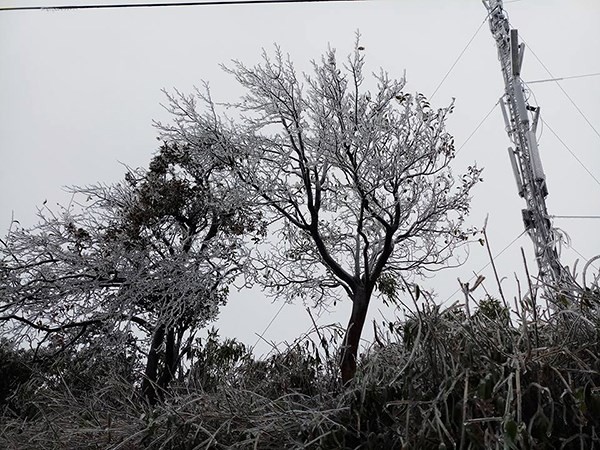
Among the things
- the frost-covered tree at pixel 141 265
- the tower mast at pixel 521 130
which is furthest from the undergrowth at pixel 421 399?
the tower mast at pixel 521 130

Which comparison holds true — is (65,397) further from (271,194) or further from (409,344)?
(271,194)

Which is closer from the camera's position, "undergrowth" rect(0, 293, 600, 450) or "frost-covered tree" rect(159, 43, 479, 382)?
"undergrowth" rect(0, 293, 600, 450)

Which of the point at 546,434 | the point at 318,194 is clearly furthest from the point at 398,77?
the point at 546,434

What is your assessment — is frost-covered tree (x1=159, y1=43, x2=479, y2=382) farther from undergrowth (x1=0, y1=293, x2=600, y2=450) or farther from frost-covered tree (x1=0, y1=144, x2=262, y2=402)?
undergrowth (x1=0, y1=293, x2=600, y2=450)

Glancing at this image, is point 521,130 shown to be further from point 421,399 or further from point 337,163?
point 421,399

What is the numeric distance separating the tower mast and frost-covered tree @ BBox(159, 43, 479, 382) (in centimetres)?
76

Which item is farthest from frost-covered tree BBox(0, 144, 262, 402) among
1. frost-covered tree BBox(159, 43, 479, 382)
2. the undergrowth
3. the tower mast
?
the undergrowth

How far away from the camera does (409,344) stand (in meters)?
2.48

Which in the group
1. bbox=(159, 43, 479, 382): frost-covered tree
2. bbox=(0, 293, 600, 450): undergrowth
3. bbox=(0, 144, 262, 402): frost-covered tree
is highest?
bbox=(159, 43, 479, 382): frost-covered tree

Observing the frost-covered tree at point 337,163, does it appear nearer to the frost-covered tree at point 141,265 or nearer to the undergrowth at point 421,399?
the frost-covered tree at point 141,265

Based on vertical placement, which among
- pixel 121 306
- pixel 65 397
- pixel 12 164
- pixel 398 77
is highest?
pixel 398 77

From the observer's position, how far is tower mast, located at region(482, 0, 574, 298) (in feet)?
22.2

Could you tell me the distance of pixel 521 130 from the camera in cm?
712

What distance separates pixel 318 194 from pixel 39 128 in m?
3.63
